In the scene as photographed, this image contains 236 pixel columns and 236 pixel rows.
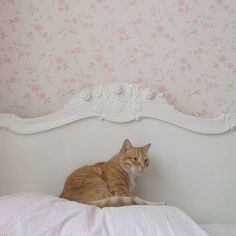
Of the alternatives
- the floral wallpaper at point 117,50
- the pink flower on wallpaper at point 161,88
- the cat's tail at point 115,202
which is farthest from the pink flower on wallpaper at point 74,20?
the cat's tail at point 115,202

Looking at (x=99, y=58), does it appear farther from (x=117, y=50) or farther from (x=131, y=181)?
(x=131, y=181)

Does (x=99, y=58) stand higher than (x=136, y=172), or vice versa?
(x=99, y=58)

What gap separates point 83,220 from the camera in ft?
3.63

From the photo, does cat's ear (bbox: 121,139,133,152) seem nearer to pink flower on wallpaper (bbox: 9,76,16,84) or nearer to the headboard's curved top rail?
the headboard's curved top rail

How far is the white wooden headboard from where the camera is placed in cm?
162

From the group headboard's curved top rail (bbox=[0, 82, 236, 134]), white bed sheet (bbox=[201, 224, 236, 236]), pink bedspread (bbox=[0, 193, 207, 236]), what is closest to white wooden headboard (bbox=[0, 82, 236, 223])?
headboard's curved top rail (bbox=[0, 82, 236, 134])

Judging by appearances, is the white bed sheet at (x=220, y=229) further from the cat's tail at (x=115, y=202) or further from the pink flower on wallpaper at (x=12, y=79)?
the pink flower on wallpaper at (x=12, y=79)

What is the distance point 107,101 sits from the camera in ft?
5.38

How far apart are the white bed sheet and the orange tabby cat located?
299mm

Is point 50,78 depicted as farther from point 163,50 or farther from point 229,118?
point 229,118

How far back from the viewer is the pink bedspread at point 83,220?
107 centimetres

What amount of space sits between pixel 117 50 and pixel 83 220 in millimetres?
1007

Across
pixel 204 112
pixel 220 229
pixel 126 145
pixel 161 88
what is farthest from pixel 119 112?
pixel 220 229

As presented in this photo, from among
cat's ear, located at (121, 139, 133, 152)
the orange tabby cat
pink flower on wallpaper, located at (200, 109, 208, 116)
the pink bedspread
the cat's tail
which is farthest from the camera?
pink flower on wallpaper, located at (200, 109, 208, 116)
